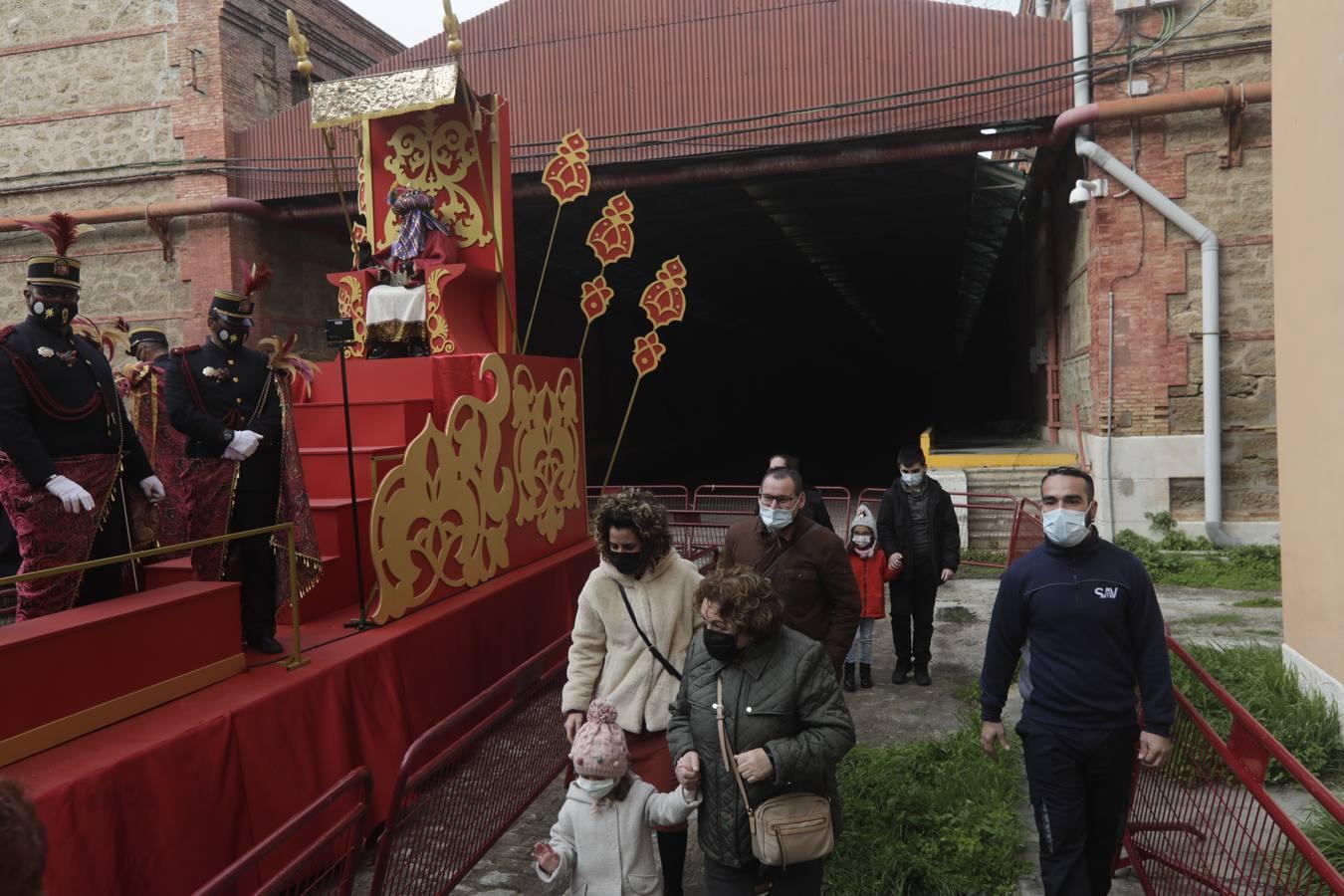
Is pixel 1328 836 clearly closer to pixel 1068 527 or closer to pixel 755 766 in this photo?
pixel 1068 527

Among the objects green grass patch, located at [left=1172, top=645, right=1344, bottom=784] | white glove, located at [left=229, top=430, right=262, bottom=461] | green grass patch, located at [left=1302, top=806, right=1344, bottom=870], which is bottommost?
green grass patch, located at [left=1302, top=806, right=1344, bottom=870]

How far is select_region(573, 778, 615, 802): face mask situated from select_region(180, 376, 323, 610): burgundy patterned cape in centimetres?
232

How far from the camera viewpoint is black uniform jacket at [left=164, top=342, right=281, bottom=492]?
14.2 feet

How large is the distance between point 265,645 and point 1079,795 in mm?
3695

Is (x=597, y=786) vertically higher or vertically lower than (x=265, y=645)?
lower

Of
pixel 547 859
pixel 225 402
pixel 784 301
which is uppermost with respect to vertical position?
pixel 784 301

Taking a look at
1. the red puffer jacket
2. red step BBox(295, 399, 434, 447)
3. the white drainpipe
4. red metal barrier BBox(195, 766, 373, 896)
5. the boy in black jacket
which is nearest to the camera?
red metal barrier BBox(195, 766, 373, 896)

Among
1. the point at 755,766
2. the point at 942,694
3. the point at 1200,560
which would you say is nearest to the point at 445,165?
the point at 942,694

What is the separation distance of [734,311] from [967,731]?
1026 inches

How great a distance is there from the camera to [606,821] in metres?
3.08

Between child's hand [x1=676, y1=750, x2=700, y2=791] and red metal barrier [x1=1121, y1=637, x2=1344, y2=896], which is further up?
child's hand [x1=676, y1=750, x2=700, y2=791]

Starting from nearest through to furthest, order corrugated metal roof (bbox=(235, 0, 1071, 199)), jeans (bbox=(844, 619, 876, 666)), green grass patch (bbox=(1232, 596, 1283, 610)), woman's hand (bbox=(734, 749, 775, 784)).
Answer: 1. woman's hand (bbox=(734, 749, 775, 784))
2. jeans (bbox=(844, 619, 876, 666))
3. green grass patch (bbox=(1232, 596, 1283, 610))
4. corrugated metal roof (bbox=(235, 0, 1071, 199))

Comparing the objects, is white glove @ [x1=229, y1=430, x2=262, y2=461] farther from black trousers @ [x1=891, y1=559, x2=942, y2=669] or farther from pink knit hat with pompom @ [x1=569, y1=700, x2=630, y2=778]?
black trousers @ [x1=891, y1=559, x2=942, y2=669]

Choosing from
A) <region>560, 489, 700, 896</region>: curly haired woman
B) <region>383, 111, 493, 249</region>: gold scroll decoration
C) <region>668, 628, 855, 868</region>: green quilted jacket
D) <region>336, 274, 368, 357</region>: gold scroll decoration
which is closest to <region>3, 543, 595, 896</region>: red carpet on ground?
<region>560, 489, 700, 896</region>: curly haired woman
